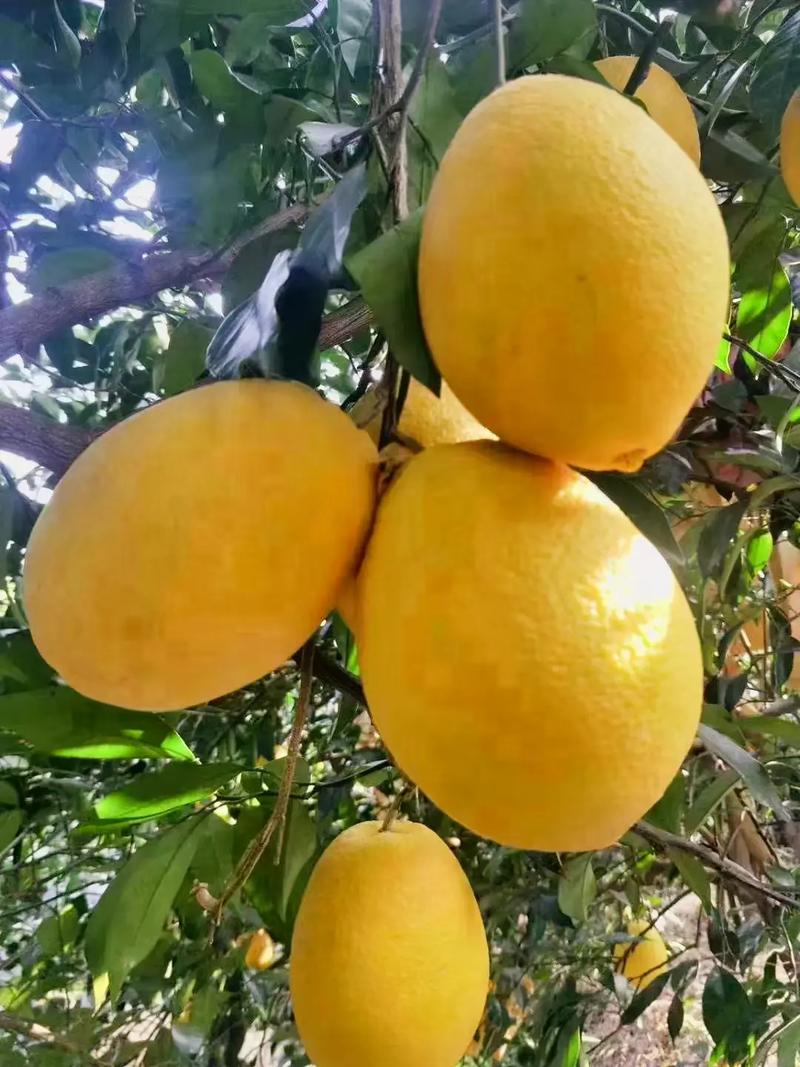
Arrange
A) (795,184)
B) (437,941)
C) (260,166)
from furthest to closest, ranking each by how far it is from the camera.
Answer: (260,166) < (795,184) < (437,941)

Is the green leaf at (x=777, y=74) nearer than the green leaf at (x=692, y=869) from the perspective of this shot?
Yes

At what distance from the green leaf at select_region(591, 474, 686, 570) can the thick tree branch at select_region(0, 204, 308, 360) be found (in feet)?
0.98

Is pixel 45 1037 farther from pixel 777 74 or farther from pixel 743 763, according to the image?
pixel 777 74

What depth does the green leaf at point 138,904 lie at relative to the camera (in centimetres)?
73

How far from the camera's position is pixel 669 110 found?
0.63 metres

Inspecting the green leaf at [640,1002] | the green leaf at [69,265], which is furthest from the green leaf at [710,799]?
the green leaf at [69,265]

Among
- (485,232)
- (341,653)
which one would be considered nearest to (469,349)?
(485,232)

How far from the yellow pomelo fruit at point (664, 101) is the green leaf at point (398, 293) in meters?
0.34

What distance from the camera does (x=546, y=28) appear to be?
0.54 m

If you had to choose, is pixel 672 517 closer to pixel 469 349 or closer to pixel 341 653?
pixel 341 653

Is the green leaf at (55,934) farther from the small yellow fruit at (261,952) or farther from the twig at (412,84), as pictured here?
the twig at (412,84)

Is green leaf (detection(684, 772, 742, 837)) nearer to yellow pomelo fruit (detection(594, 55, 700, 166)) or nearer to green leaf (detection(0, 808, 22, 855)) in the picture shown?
yellow pomelo fruit (detection(594, 55, 700, 166))

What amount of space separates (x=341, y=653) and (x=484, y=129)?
1.69 feet

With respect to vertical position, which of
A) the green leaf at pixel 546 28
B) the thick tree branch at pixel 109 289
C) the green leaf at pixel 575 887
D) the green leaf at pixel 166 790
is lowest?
the green leaf at pixel 575 887
